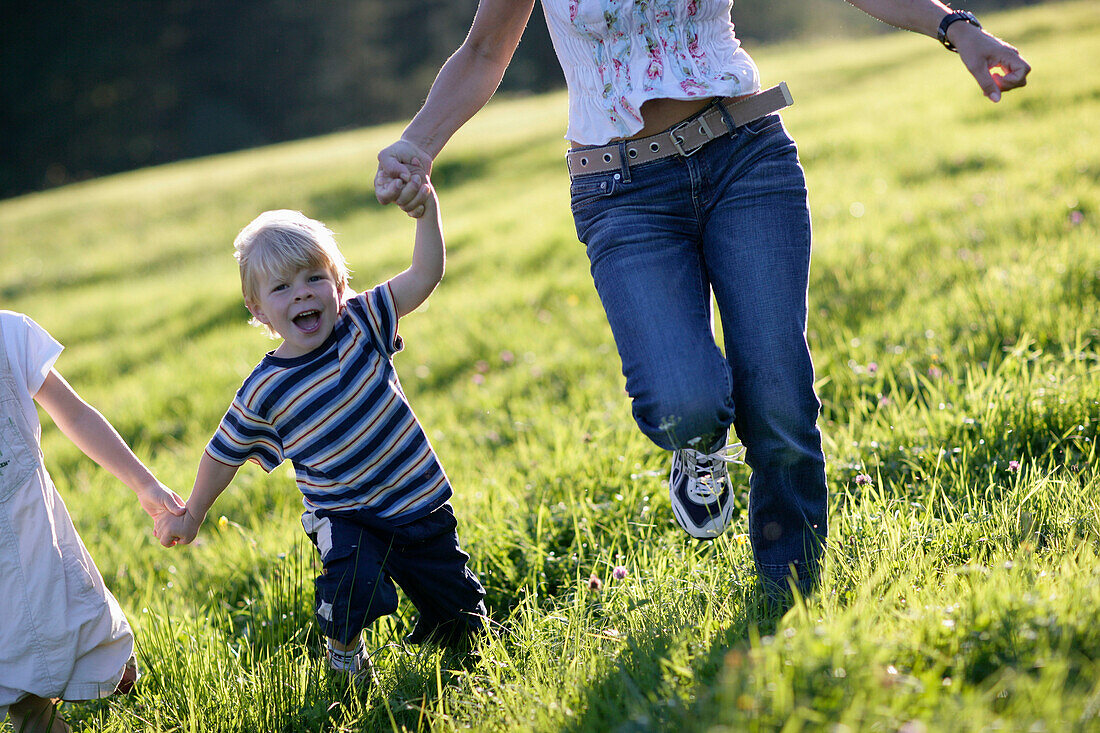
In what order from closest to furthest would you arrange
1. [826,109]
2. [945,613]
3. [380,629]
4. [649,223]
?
[945,613] → [649,223] → [380,629] → [826,109]

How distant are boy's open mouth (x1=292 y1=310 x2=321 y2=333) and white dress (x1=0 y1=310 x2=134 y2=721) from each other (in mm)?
678

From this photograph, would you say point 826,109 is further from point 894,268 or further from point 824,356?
point 824,356

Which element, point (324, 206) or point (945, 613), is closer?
point (945, 613)

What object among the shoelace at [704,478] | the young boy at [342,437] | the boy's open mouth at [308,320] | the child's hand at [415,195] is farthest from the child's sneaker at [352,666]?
the child's hand at [415,195]

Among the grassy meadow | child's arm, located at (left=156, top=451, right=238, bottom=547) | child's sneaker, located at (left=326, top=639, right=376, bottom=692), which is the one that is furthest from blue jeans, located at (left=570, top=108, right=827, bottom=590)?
child's arm, located at (left=156, top=451, right=238, bottom=547)

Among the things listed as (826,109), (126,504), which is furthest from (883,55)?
(126,504)

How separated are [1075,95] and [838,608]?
11.3 meters

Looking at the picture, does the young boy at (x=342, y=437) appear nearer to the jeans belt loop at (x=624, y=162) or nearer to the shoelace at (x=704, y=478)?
the jeans belt loop at (x=624, y=162)

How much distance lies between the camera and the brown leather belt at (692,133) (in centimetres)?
261

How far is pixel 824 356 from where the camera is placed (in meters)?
4.64

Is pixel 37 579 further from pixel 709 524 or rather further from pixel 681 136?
pixel 681 136

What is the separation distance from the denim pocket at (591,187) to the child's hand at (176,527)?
1521mm

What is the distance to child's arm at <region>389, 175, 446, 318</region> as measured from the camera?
9.16ft

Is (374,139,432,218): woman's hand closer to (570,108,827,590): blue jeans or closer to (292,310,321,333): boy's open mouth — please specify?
(292,310,321,333): boy's open mouth
